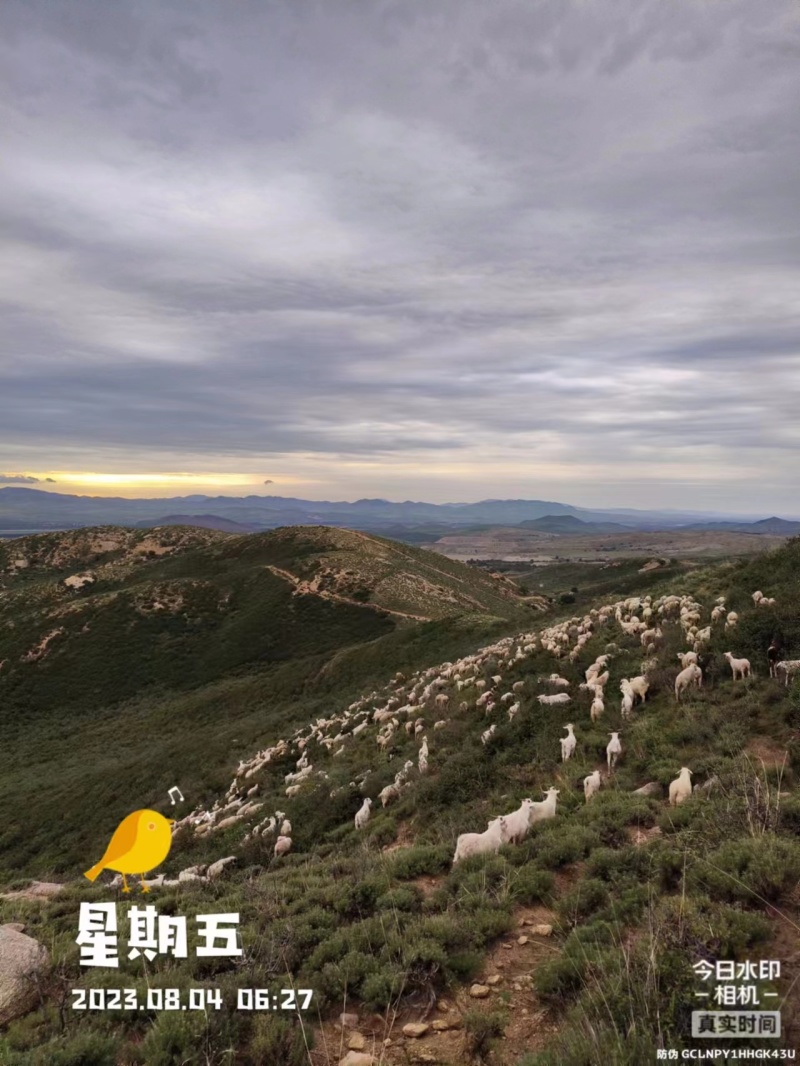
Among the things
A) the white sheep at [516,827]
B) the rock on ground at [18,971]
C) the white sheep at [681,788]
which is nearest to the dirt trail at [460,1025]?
the white sheep at [516,827]

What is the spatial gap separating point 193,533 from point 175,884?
10365cm

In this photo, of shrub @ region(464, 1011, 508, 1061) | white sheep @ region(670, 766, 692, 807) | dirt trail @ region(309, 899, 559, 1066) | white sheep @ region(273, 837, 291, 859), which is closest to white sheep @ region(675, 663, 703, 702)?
white sheep @ region(670, 766, 692, 807)

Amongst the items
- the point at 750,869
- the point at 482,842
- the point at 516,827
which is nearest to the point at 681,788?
the point at 750,869

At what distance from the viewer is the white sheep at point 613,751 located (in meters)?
10.9

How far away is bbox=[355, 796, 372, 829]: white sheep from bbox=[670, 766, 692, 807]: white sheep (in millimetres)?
7358

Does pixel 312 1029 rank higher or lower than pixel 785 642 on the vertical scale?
lower

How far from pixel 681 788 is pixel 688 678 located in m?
4.69

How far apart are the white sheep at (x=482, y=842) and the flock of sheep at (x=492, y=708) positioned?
0.06 ft

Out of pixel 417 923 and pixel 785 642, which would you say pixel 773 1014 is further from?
pixel 785 642

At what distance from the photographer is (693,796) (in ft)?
28.2

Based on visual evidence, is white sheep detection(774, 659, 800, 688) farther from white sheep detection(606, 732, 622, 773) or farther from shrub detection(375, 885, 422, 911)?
shrub detection(375, 885, 422, 911)

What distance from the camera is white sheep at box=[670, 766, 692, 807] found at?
8719 mm

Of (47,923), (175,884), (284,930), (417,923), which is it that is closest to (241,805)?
(175,884)

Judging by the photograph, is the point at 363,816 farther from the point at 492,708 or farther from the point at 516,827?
the point at 492,708
